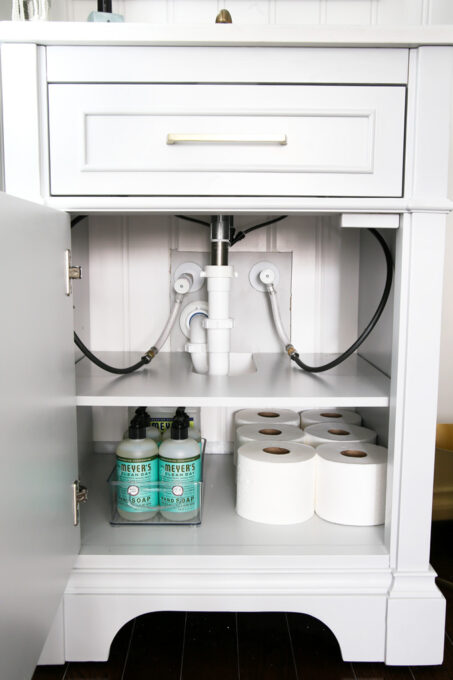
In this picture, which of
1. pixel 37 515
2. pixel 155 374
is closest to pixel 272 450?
pixel 155 374

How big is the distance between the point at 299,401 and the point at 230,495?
1.11ft

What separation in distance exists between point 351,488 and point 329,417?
0.33 m

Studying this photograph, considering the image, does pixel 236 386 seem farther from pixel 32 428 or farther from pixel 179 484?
pixel 32 428

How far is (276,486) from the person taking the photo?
1085 millimetres

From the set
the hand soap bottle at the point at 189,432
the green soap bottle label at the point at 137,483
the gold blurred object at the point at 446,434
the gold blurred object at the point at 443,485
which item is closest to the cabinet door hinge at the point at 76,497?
the green soap bottle label at the point at 137,483

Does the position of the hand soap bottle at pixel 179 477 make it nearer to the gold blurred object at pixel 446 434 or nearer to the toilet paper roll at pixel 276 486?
the toilet paper roll at pixel 276 486

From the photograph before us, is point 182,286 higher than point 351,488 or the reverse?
higher

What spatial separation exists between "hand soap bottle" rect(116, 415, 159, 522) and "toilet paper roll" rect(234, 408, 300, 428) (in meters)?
0.30

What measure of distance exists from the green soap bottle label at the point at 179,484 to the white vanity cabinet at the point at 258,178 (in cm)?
11

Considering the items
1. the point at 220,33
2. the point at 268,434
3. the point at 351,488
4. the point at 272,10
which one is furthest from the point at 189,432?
the point at 272,10

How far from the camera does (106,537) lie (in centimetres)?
104

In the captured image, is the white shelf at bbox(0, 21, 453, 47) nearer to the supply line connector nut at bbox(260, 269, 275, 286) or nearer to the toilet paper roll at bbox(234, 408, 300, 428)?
the supply line connector nut at bbox(260, 269, 275, 286)

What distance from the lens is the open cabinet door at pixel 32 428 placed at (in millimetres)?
603

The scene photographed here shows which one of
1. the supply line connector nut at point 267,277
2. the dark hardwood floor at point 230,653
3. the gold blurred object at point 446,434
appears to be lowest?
the dark hardwood floor at point 230,653
